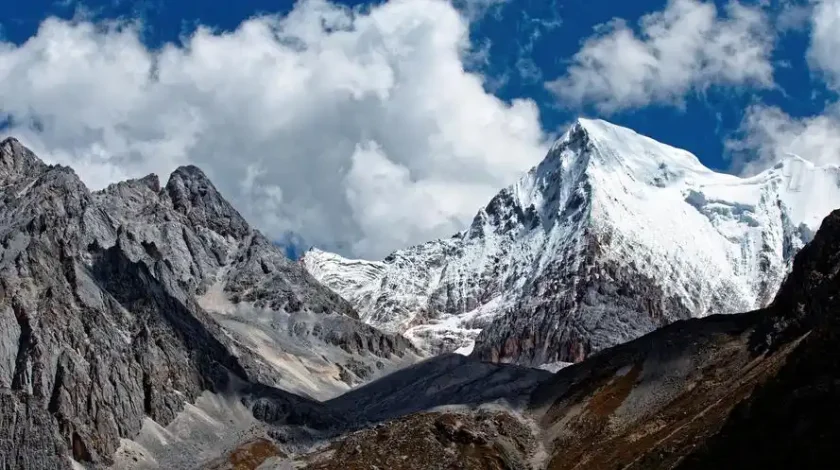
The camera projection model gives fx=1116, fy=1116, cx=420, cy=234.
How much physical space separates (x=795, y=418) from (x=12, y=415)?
13607 cm

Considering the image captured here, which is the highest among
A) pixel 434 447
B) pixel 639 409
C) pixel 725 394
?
pixel 639 409

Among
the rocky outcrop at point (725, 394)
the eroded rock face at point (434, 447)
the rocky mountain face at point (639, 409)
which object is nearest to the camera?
the rocky outcrop at point (725, 394)

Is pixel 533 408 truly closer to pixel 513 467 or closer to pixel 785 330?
pixel 513 467

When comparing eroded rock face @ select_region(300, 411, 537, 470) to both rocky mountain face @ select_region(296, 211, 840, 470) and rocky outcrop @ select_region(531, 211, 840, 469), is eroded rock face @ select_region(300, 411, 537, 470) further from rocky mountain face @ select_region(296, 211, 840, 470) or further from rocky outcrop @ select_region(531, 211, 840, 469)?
rocky outcrop @ select_region(531, 211, 840, 469)

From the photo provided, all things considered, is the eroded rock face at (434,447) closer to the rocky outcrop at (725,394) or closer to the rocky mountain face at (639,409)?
the rocky mountain face at (639,409)

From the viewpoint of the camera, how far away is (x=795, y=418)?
8625cm

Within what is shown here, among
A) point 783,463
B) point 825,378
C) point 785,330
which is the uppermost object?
point 785,330

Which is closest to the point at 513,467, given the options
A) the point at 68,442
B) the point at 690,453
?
the point at 690,453

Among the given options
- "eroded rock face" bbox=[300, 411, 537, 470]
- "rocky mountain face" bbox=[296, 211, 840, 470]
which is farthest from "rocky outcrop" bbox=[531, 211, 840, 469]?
"eroded rock face" bbox=[300, 411, 537, 470]

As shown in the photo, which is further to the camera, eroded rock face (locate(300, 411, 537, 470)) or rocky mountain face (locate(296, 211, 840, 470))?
eroded rock face (locate(300, 411, 537, 470))

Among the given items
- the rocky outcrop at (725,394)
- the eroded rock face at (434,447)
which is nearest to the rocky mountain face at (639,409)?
the eroded rock face at (434,447)

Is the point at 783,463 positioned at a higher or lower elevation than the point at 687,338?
lower

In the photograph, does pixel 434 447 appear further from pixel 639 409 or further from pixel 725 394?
pixel 725 394

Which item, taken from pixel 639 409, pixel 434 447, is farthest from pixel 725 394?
pixel 434 447
